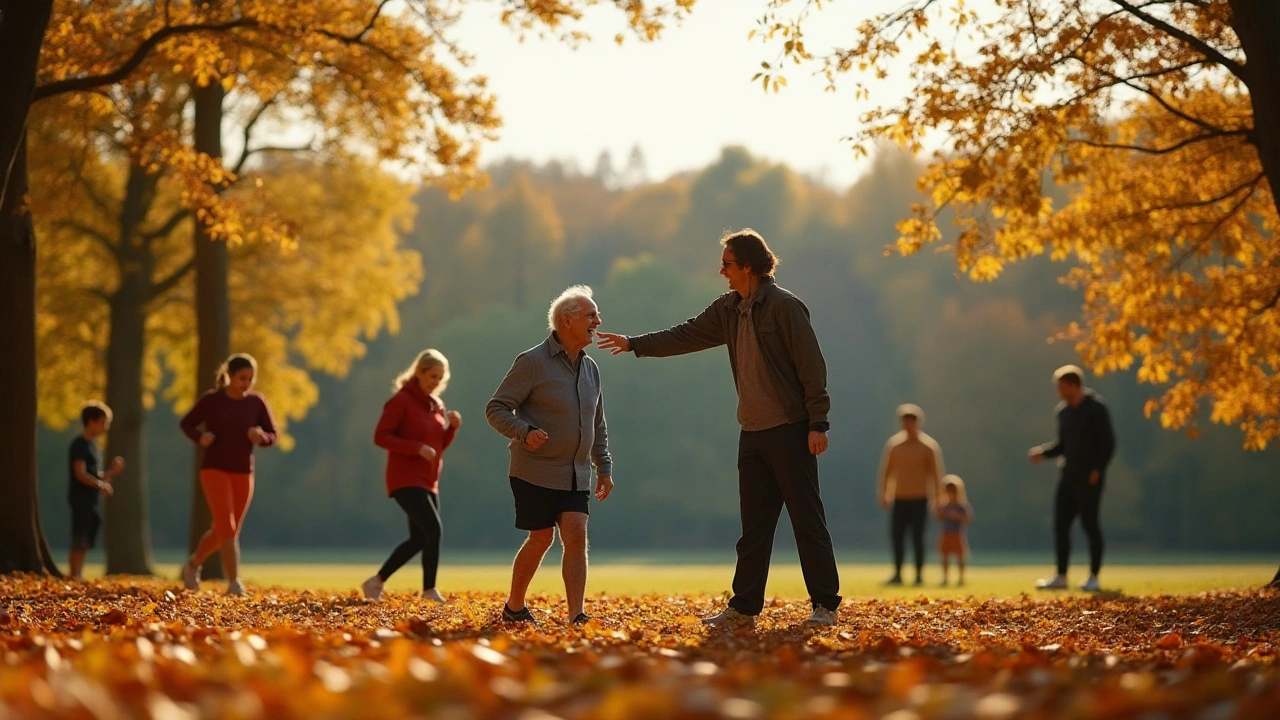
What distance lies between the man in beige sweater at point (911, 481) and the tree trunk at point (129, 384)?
14247 mm

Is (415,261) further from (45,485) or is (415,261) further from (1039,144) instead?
(45,485)

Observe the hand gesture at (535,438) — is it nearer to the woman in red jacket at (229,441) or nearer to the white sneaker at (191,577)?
the woman in red jacket at (229,441)

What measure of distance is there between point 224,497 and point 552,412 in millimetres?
5109

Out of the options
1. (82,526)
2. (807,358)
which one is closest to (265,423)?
(82,526)

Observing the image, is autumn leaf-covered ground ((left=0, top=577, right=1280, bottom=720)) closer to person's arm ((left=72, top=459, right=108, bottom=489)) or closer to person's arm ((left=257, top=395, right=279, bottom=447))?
person's arm ((left=257, top=395, right=279, bottom=447))

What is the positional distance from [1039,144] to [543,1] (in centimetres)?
540

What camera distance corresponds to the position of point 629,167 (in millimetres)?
105125

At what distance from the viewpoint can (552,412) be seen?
8773mm

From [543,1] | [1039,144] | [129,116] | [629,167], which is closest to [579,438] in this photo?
[1039,144]

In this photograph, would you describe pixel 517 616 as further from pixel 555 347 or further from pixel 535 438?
pixel 555 347

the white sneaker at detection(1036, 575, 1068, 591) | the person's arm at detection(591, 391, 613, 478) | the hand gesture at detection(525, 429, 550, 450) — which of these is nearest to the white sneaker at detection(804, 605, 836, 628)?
the person's arm at detection(591, 391, 613, 478)

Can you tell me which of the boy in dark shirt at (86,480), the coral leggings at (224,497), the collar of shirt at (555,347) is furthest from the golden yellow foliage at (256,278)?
the collar of shirt at (555,347)

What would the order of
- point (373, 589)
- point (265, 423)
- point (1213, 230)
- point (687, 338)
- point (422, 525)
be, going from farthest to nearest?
point (1213, 230)
point (265, 423)
point (422, 525)
point (373, 589)
point (687, 338)

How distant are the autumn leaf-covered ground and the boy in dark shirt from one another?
258 inches
